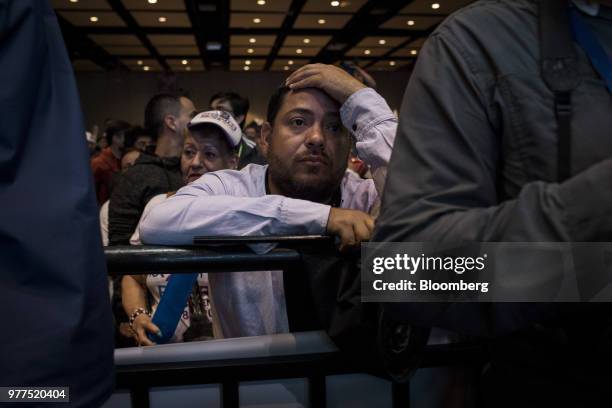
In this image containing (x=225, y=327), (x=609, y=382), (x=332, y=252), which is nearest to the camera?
(x=609, y=382)

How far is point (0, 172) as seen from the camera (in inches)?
30.3

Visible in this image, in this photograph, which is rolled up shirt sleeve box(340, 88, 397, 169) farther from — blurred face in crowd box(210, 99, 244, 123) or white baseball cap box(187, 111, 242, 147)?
blurred face in crowd box(210, 99, 244, 123)

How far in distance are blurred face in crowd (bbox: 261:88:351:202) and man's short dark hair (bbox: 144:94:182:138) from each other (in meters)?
1.78

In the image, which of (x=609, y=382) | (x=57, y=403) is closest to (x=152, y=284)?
(x=57, y=403)

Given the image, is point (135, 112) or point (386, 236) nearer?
point (386, 236)

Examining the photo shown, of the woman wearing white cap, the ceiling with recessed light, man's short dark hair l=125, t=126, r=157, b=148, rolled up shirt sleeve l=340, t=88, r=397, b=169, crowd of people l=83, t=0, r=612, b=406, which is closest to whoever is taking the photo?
crowd of people l=83, t=0, r=612, b=406

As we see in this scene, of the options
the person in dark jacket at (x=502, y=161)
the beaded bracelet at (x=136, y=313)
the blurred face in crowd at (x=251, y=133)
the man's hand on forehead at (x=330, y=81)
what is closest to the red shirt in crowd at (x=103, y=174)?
the blurred face in crowd at (x=251, y=133)

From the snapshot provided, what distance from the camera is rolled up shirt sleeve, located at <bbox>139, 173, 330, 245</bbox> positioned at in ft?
4.40

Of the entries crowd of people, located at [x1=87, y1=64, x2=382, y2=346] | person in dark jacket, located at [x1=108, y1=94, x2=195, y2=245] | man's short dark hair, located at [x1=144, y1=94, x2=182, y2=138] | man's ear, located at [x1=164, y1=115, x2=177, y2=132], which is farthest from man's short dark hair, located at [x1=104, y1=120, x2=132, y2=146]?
crowd of people, located at [x1=87, y1=64, x2=382, y2=346]

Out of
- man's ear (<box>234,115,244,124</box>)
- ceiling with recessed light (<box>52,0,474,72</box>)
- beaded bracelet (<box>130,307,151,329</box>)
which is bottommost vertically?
beaded bracelet (<box>130,307,151,329</box>)

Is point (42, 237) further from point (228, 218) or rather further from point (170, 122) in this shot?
point (170, 122)

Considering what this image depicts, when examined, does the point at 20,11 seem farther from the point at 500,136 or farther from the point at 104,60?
the point at 104,60

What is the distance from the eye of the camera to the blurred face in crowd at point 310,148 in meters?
1.73

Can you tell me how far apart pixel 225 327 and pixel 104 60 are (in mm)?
14430
